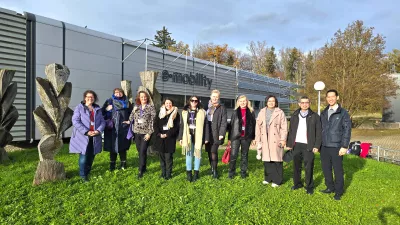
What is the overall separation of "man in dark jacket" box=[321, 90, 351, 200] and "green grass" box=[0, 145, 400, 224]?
0.43m

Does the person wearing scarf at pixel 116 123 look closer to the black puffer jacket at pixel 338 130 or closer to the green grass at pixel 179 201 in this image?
the green grass at pixel 179 201

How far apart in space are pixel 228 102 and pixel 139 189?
15.1m

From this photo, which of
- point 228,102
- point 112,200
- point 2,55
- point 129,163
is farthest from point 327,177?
point 228,102

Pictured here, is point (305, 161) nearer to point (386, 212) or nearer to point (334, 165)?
point (334, 165)

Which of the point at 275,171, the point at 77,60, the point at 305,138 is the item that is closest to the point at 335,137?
the point at 305,138

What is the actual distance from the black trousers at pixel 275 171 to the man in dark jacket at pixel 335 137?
2.50 ft

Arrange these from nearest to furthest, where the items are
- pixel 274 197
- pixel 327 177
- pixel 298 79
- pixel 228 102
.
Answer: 1. pixel 274 197
2. pixel 327 177
3. pixel 228 102
4. pixel 298 79

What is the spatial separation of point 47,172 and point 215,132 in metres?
3.00

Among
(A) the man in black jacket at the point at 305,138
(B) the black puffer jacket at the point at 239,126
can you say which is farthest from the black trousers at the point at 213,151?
(A) the man in black jacket at the point at 305,138

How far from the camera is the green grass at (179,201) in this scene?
373 cm

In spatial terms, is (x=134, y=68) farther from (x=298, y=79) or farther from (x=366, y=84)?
(x=298, y=79)

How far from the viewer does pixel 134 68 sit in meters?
11.8

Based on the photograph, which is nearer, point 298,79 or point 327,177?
point 327,177

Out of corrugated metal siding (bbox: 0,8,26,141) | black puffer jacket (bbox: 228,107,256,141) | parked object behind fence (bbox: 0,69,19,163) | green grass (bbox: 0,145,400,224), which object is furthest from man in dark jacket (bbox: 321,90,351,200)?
corrugated metal siding (bbox: 0,8,26,141)
